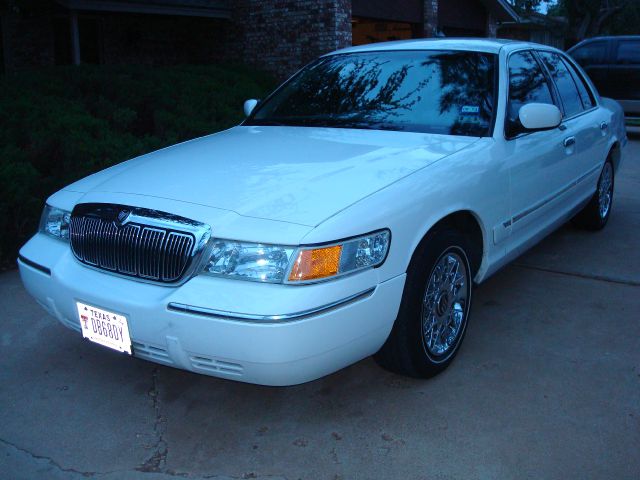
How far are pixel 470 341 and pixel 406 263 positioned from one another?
3.88 ft

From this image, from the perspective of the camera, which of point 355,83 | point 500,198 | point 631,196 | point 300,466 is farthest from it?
point 631,196

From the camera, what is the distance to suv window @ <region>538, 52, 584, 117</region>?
5.16 meters

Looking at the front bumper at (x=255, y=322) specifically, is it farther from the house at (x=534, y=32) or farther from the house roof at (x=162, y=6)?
the house at (x=534, y=32)

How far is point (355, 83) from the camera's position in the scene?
4.45 metres

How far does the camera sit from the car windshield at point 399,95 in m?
4.04

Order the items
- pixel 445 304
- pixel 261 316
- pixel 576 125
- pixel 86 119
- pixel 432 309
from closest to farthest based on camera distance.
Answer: pixel 261 316 → pixel 432 309 → pixel 445 304 → pixel 576 125 → pixel 86 119

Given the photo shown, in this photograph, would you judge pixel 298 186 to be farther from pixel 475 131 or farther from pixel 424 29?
pixel 424 29

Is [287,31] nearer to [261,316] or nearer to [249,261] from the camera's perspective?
[249,261]

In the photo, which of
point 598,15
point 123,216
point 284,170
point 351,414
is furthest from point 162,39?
point 598,15

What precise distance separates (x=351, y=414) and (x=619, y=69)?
41.6 feet

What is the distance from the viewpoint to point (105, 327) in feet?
10.1

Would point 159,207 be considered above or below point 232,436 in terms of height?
above

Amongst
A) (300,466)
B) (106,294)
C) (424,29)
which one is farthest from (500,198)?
(424,29)

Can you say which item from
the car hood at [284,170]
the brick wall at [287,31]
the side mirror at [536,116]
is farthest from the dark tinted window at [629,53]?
the car hood at [284,170]
